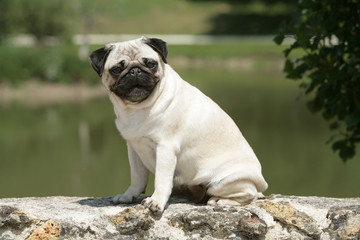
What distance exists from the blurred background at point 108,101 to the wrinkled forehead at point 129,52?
5178 mm

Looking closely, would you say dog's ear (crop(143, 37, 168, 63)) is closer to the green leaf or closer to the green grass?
the green leaf

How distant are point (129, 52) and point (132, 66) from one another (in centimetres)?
12

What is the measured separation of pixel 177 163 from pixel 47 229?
881 mm

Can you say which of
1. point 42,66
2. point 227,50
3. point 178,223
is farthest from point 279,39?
point 227,50

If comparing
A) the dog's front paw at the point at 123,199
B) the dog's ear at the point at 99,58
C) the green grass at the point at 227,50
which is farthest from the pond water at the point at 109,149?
the green grass at the point at 227,50

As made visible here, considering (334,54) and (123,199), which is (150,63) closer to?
(123,199)

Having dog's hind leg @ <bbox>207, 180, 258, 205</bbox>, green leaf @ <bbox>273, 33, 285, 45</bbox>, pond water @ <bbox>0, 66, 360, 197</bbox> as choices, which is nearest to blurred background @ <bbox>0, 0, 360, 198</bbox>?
pond water @ <bbox>0, 66, 360, 197</bbox>

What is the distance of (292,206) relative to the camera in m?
3.71

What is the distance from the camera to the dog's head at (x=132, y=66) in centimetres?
339

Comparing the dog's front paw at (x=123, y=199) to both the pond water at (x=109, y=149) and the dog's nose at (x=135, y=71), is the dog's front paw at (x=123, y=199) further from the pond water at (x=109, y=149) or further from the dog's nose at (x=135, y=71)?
the pond water at (x=109, y=149)

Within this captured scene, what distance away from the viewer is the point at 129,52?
137 inches

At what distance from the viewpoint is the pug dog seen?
3441mm

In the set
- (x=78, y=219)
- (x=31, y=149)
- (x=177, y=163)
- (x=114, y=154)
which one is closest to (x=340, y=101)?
(x=177, y=163)

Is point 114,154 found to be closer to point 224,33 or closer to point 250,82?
point 250,82
